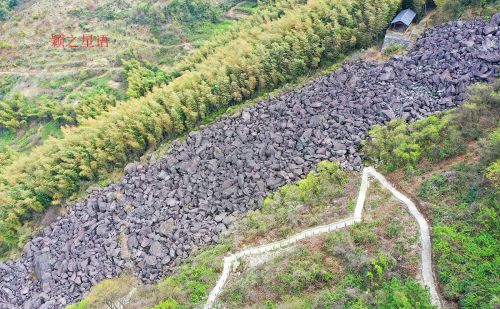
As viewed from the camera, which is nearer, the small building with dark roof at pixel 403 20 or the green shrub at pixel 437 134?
the green shrub at pixel 437 134

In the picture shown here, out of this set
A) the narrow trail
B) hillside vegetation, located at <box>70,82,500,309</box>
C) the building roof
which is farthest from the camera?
the building roof

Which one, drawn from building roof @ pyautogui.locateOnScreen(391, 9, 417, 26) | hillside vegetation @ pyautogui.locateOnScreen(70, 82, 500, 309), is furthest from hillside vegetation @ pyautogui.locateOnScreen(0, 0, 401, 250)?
hillside vegetation @ pyautogui.locateOnScreen(70, 82, 500, 309)

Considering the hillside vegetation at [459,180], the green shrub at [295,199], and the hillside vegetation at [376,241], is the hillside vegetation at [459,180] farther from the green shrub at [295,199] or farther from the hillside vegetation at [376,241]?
the green shrub at [295,199]

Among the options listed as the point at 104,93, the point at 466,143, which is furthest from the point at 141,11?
the point at 466,143

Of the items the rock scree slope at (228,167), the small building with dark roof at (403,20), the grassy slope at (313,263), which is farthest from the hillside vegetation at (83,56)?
the grassy slope at (313,263)

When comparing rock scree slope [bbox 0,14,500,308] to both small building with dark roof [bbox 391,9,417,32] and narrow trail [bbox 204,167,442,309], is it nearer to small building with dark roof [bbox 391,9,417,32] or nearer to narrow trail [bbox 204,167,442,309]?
narrow trail [bbox 204,167,442,309]
